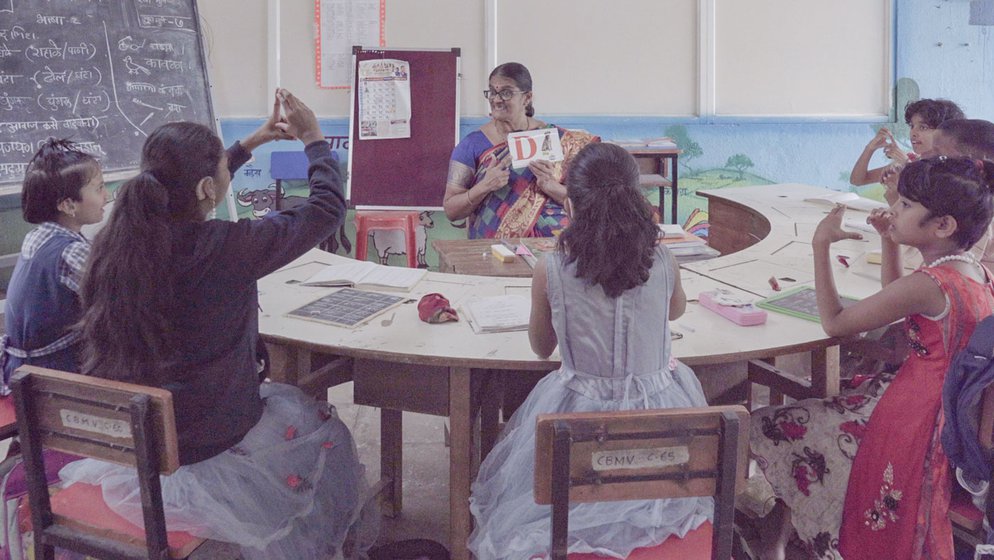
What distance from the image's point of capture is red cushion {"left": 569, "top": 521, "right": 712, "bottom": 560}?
1.48 meters

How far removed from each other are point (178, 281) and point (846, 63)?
5.21 metres

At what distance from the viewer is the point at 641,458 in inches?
52.3

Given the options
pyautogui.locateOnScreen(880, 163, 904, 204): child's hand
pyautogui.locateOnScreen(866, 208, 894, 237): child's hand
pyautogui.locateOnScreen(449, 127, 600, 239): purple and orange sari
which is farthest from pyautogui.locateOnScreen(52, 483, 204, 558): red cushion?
pyautogui.locateOnScreen(880, 163, 904, 204): child's hand

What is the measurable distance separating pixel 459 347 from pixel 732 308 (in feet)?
2.30

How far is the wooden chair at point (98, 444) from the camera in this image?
1407mm

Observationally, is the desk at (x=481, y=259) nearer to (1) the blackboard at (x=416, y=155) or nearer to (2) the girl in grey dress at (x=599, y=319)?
(2) the girl in grey dress at (x=599, y=319)

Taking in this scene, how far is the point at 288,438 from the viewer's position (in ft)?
5.93

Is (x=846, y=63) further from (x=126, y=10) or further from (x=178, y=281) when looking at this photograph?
(x=178, y=281)

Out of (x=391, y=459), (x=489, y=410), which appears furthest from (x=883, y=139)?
(x=391, y=459)

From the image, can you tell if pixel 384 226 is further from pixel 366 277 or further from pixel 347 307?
pixel 347 307

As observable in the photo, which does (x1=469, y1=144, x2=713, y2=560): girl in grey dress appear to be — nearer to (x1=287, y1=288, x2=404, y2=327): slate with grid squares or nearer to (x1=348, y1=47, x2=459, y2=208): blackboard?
(x1=287, y1=288, x2=404, y2=327): slate with grid squares

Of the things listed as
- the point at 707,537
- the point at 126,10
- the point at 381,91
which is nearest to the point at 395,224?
the point at 381,91

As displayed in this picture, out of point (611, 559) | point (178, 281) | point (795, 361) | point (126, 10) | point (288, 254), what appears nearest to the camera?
point (611, 559)

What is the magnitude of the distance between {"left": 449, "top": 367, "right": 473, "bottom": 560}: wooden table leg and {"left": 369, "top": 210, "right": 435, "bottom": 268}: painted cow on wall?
11.1 ft
